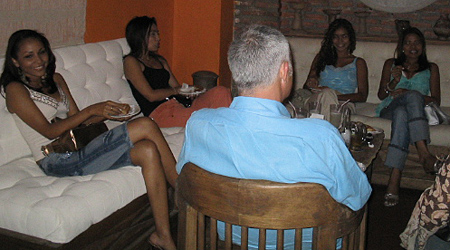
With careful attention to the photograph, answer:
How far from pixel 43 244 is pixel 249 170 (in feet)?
3.39

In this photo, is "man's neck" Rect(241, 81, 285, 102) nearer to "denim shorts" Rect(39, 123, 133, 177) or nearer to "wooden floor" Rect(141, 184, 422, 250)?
"denim shorts" Rect(39, 123, 133, 177)

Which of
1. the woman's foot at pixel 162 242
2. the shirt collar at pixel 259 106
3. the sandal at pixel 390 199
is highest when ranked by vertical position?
the shirt collar at pixel 259 106

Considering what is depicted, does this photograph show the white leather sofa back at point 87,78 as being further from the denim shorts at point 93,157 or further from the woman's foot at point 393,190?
the woman's foot at point 393,190

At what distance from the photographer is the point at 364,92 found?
385cm

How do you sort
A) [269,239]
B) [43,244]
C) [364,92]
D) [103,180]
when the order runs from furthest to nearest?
[364,92] < [103,180] < [43,244] < [269,239]

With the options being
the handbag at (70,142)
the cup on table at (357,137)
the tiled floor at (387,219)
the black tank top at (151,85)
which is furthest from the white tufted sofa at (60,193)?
the tiled floor at (387,219)

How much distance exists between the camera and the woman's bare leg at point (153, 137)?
2354 millimetres

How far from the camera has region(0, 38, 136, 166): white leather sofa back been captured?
7.92 feet

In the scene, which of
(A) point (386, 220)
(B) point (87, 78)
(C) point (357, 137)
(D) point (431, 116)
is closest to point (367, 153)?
(C) point (357, 137)

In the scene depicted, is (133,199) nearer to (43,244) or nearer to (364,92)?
(43,244)

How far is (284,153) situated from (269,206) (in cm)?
17

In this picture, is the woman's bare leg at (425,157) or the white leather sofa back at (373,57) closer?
the woman's bare leg at (425,157)

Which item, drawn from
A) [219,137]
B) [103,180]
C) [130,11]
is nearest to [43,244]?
[103,180]

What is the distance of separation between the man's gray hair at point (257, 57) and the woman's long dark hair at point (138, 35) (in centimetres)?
192
